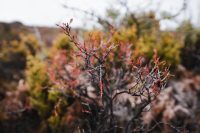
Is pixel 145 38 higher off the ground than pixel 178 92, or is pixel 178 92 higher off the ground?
pixel 145 38

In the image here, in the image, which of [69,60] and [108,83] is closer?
[108,83]

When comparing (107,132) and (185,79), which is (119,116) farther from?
(185,79)

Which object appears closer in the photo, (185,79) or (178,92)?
(178,92)

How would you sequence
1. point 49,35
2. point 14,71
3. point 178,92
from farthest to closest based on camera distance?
point 49,35, point 14,71, point 178,92

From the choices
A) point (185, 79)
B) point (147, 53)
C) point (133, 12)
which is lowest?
point (185, 79)

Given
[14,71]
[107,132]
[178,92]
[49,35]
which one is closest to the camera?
[107,132]

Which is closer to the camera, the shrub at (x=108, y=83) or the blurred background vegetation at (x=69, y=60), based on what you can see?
the shrub at (x=108, y=83)

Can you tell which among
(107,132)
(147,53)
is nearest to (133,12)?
(147,53)

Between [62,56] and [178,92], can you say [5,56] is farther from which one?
[178,92]

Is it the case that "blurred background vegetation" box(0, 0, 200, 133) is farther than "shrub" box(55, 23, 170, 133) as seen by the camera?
Yes

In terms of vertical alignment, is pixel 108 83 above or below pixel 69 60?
below
